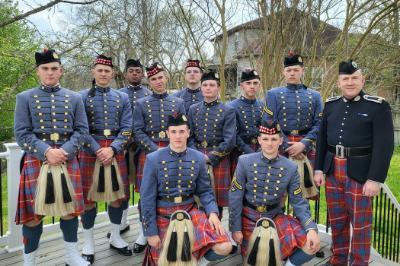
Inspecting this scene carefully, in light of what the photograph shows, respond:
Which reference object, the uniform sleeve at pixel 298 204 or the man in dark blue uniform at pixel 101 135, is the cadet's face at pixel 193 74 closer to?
the man in dark blue uniform at pixel 101 135

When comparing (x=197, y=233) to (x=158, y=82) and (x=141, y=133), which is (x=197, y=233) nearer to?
(x=141, y=133)

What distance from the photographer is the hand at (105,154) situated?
350 centimetres

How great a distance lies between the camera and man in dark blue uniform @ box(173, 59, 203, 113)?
4.16 meters

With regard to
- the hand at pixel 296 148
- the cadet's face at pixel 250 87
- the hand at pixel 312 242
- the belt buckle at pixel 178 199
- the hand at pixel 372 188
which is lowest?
the hand at pixel 312 242

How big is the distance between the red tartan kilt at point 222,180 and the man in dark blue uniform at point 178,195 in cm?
61

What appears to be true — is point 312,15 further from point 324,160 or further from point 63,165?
point 63,165

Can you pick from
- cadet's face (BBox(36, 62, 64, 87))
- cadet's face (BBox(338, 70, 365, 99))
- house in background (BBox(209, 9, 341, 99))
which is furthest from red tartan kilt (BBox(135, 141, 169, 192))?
house in background (BBox(209, 9, 341, 99))

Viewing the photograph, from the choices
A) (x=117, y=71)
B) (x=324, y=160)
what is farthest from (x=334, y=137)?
(x=117, y=71)

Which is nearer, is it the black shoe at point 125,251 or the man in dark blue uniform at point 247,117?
the black shoe at point 125,251

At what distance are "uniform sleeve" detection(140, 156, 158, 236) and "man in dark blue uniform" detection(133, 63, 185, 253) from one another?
685mm

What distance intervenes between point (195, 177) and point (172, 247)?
1.96 ft

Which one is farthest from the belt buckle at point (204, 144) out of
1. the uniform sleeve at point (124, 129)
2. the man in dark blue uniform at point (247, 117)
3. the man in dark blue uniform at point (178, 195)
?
the uniform sleeve at point (124, 129)

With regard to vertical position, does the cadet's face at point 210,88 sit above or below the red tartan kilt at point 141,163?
above

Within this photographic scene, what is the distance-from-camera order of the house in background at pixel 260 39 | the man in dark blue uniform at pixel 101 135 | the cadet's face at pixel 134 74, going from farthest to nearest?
the house in background at pixel 260 39, the cadet's face at pixel 134 74, the man in dark blue uniform at pixel 101 135
